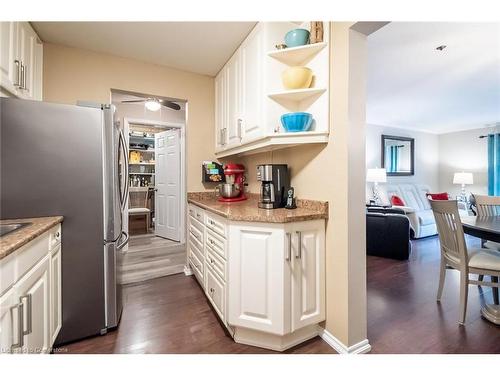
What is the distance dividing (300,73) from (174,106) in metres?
2.08

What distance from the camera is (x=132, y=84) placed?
2432 mm

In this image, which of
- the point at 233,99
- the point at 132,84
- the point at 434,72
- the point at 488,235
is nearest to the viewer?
the point at 488,235

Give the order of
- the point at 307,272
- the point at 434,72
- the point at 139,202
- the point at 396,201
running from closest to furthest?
the point at 307,272 → the point at 434,72 → the point at 396,201 → the point at 139,202

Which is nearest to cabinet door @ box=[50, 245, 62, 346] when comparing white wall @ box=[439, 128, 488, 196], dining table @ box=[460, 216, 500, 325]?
dining table @ box=[460, 216, 500, 325]

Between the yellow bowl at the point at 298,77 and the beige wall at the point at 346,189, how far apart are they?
0.18 m

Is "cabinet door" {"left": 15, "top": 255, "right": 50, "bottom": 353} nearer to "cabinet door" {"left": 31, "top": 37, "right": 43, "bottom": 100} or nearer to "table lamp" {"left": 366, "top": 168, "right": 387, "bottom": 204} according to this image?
"cabinet door" {"left": 31, "top": 37, "right": 43, "bottom": 100}

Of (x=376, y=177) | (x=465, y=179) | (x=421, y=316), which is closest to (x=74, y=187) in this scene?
(x=421, y=316)

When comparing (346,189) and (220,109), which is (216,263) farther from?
(220,109)

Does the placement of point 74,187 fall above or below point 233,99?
below

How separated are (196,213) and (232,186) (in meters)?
0.47

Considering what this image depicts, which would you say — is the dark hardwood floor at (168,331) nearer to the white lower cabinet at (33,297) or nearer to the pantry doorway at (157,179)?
the white lower cabinet at (33,297)

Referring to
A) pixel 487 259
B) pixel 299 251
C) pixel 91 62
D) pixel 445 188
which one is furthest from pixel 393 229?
pixel 445 188

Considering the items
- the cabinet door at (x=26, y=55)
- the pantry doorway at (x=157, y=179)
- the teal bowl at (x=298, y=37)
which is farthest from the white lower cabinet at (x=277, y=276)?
the pantry doorway at (x=157, y=179)

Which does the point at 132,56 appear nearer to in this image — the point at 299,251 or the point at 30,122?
the point at 30,122
